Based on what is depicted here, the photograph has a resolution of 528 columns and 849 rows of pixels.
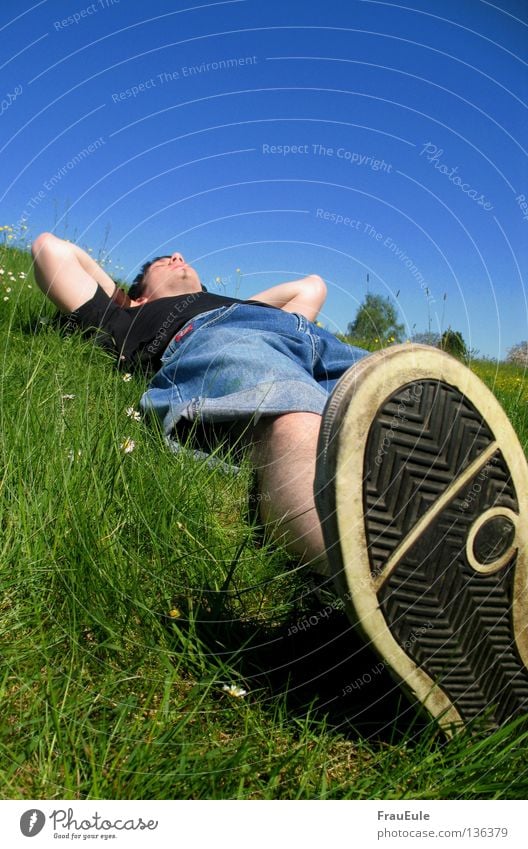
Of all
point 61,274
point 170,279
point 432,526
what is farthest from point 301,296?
point 432,526

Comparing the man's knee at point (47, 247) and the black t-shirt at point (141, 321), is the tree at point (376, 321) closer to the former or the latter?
the black t-shirt at point (141, 321)

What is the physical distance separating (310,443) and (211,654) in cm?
38

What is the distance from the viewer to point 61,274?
197 centimetres

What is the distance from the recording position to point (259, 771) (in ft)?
2.49

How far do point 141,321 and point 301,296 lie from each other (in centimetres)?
52

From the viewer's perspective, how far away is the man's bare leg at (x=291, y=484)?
1060 millimetres

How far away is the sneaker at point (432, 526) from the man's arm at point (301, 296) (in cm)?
129
